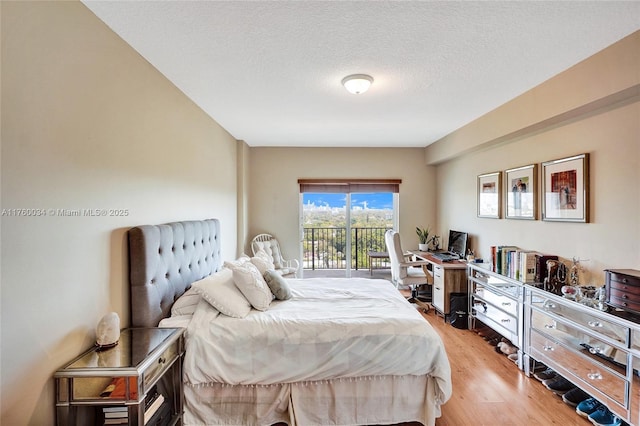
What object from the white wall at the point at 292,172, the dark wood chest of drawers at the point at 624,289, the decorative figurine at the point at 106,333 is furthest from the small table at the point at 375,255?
the decorative figurine at the point at 106,333

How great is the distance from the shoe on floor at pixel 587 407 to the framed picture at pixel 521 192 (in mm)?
1565

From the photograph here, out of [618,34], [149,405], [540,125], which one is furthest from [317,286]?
[618,34]

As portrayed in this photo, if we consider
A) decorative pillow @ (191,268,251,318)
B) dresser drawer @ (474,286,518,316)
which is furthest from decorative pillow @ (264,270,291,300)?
dresser drawer @ (474,286,518,316)

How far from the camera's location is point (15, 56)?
1195 millimetres

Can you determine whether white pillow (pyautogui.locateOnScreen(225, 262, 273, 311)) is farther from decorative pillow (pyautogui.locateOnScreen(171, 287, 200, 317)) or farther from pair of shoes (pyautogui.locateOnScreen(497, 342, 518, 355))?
pair of shoes (pyautogui.locateOnScreen(497, 342, 518, 355))

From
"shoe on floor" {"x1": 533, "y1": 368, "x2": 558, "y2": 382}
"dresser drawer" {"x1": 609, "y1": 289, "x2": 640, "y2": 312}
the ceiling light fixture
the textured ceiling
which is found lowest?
"shoe on floor" {"x1": 533, "y1": 368, "x2": 558, "y2": 382}

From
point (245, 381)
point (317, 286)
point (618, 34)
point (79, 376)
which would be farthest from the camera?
point (317, 286)

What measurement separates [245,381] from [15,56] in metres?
2.02

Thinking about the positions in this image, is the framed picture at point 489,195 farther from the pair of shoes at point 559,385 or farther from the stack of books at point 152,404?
the stack of books at point 152,404

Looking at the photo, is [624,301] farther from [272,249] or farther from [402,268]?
[272,249]

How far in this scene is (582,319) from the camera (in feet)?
6.98

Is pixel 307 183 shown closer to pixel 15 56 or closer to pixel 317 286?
pixel 317 286

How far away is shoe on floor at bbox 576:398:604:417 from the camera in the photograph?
81.1 inches

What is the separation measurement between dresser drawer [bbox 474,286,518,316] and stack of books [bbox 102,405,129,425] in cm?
306
